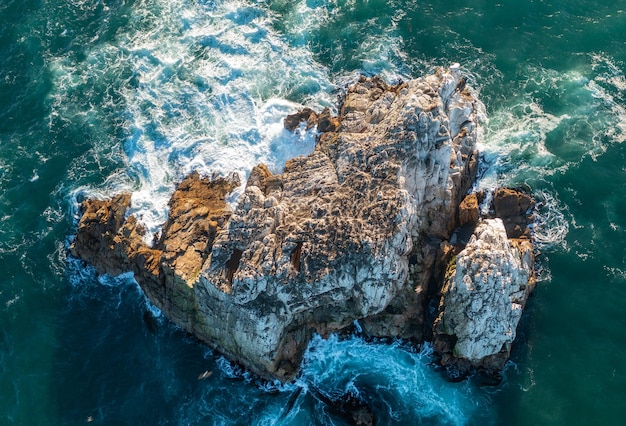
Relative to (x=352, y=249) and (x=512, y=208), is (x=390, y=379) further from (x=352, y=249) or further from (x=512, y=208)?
(x=512, y=208)

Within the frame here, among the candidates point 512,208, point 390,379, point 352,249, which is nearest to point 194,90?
point 352,249

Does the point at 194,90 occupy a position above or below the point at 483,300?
above

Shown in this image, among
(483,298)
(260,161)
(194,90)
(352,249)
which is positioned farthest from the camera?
(194,90)

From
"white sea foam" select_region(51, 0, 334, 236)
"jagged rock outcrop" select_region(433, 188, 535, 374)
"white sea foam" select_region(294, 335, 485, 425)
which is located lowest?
"white sea foam" select_region(294, 335, 485, 425)

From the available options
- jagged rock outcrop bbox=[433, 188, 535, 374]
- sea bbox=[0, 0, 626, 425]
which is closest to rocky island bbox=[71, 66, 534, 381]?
jagged rock outcrop bbox=[433, 188, 535, 374]

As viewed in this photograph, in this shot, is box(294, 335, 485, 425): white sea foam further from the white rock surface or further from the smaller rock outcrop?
the smaller rock outcrop

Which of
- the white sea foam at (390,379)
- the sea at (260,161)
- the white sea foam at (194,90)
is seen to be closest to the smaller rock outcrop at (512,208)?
the sea at (260,161)
